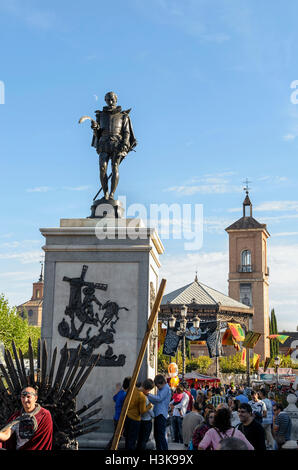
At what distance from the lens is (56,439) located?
6.04 metres

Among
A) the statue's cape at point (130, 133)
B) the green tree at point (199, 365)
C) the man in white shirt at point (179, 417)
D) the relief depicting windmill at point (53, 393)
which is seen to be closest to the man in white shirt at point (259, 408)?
the man in white shirt at point (179, 417)

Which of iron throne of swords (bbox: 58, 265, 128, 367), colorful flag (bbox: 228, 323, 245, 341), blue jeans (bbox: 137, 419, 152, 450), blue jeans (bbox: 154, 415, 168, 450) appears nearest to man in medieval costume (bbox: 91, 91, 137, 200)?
iron throne of swords (bbox: 58, 265, 128, 367)

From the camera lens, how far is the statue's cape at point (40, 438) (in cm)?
510

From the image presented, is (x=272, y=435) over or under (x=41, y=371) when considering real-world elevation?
under

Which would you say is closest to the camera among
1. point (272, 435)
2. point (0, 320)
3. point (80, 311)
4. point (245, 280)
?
Result: point (80, 311)

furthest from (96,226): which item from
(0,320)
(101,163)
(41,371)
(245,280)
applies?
(245,280)

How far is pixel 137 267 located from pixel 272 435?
471 centimetres

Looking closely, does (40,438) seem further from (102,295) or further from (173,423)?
(173,423)

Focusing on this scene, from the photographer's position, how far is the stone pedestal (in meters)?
10.7

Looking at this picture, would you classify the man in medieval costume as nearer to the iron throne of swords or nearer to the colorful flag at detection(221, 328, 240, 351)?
the iron throne of swords

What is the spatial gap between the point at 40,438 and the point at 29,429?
14 cm

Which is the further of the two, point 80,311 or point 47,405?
point 80,311

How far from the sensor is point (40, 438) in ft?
16.8

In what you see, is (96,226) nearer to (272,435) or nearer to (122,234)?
(122,234)
